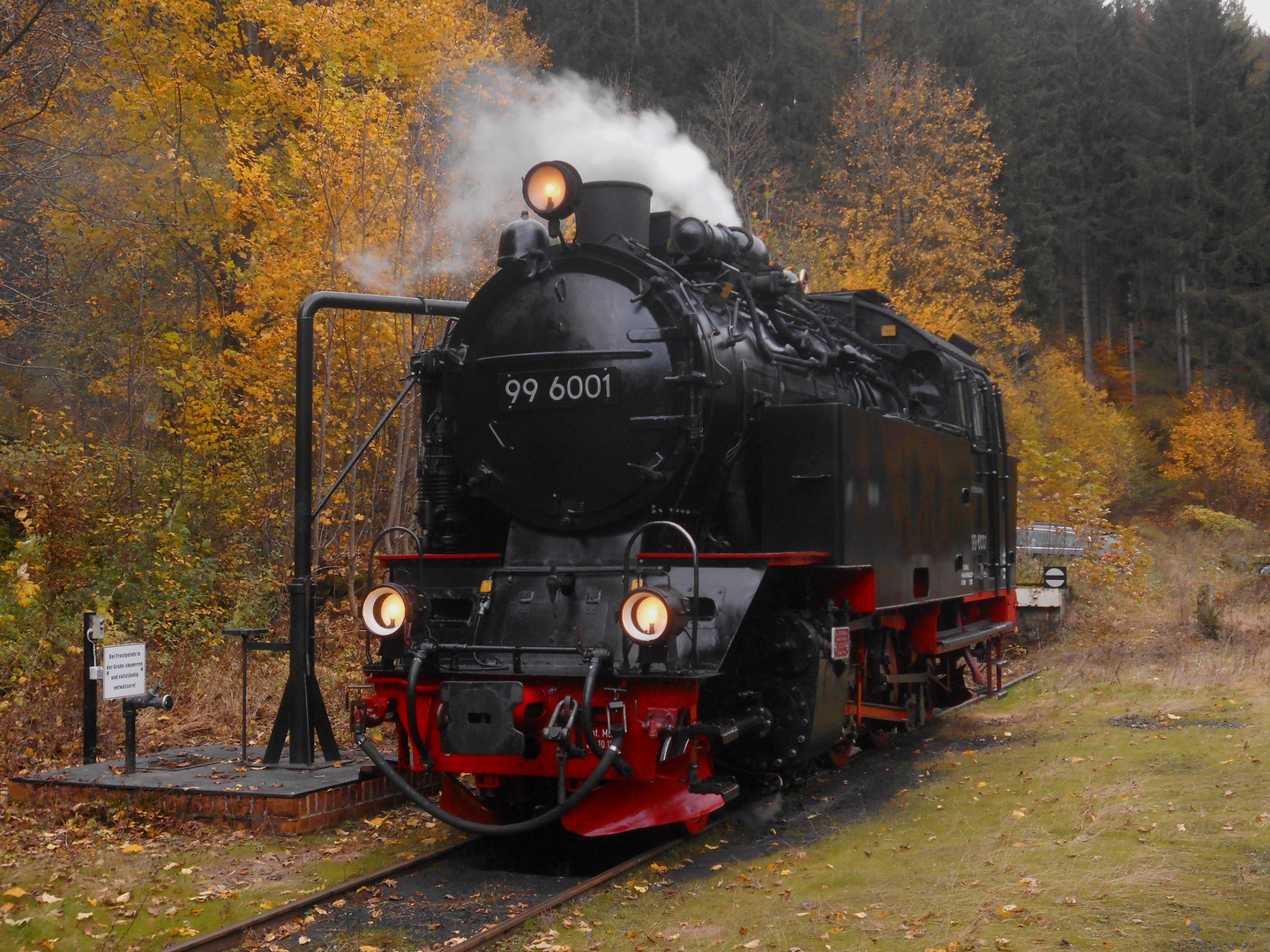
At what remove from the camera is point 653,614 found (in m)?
5.42

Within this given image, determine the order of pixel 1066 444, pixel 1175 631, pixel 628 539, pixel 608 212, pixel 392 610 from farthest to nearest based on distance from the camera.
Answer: pixel 1066 444 → pixel 1175 631 → pixel 608 212 → pixel 628 539 → pixel 392 610

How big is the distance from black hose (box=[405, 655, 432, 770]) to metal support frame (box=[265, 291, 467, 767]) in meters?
1.78

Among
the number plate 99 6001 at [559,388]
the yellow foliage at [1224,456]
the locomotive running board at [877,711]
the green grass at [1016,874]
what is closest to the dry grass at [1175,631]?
the green grass at [1016,874]

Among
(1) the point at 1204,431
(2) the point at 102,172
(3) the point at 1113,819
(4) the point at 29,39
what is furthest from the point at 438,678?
(1) the point at 1204,431

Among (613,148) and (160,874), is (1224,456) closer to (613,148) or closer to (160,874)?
(613,148)

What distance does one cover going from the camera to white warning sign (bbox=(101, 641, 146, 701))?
687 cm

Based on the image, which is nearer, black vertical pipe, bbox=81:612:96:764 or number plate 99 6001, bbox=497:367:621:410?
number plate 99 6001, bbox=497:367:621:410

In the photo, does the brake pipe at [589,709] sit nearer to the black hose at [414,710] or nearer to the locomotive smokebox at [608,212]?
the black hose at [414,710]

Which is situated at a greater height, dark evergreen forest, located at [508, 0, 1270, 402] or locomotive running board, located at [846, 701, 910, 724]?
dark evergreen forest, located at [508, 0, 1270, 402]

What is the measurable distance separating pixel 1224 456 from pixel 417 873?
31748 mm

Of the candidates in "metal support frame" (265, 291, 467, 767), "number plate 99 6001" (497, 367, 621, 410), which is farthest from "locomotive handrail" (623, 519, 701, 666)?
"metal support frame" (265, 291, 467, 767)

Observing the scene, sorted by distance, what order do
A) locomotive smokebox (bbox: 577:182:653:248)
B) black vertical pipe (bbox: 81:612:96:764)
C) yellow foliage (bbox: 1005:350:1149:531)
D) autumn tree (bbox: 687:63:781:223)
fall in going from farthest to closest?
autumn tree (bbox: 687:63:781:223) < yellow foliage (bbox: 1005:350:1149:531) < black vertical pipe (bbox: 81:612:96:764) < locomotive smokebox (bbox: 577:182:653:248)

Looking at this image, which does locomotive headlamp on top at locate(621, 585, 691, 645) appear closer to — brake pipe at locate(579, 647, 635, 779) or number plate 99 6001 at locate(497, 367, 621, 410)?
brake pipe at locate(579, 647, 635, 779)

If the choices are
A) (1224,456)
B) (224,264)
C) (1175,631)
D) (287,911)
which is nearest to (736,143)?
(224,264)
